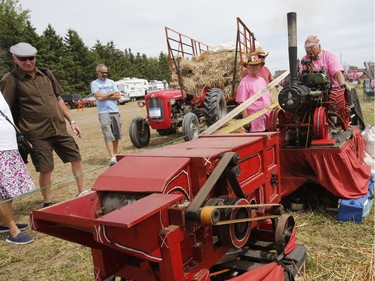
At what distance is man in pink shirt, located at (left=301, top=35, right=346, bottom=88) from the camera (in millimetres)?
4172

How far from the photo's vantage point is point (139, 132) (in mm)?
7527

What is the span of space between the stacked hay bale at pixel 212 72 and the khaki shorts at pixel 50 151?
5365mm

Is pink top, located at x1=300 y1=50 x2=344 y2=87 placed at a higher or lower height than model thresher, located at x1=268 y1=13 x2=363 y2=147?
higher

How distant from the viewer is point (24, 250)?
3156 millimetres

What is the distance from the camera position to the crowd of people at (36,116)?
3.18 meters

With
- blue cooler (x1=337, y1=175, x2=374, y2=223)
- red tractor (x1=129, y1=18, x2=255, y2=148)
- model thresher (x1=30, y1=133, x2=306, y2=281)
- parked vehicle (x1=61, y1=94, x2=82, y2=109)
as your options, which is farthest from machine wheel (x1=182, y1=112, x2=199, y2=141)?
parked vehicle (x1=61, y1=94, x2=82, y2=109)

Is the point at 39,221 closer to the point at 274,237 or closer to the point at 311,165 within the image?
the point at 274,237

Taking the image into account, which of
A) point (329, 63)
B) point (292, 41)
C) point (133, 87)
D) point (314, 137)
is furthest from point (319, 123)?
point (133, 87)

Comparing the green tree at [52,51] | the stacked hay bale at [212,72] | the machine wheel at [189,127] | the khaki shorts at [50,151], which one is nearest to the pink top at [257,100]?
the khaki shorts at [50,151]

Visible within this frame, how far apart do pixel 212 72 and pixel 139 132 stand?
2.79 metres

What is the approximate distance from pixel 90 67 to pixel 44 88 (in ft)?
136

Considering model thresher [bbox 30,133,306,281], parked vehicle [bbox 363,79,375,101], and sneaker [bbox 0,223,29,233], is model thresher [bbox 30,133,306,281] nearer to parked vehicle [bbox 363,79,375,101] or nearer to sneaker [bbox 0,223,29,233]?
sneaker [bbox 0,223,29,233]

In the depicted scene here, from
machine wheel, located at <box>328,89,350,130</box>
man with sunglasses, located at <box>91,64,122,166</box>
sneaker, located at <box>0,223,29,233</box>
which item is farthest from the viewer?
man with sunglasses, located at <box>91,64,122,166</box>

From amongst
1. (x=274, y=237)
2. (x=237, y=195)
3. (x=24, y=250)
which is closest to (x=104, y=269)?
(x=237, y=195)
